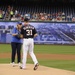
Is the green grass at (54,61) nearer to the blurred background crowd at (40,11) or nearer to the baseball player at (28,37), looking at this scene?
the baseball player at (28,37)

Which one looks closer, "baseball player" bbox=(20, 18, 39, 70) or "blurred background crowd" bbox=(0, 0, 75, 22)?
"baseball player" bbox=(20, 18, 39, 70)

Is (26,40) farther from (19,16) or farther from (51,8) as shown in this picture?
(51,8)

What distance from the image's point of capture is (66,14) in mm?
35906

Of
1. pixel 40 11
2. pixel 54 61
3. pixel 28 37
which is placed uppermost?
pixel 40 11

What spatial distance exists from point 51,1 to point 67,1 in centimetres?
209

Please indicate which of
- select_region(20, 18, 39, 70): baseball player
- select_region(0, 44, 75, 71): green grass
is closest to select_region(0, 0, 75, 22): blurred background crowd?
select_region(0, 44, 75, 71): green grass

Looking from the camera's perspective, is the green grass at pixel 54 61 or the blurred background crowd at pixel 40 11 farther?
the blurred background crowd at pixel 40 11

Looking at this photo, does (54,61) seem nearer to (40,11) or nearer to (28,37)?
(28,37)

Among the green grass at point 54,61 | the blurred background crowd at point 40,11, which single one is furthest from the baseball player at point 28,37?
the blurred background crowd at point 40,11

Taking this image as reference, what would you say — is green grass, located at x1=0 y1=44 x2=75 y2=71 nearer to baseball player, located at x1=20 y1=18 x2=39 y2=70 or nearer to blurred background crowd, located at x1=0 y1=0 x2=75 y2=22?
baseball player, located at x1=20 y1=18 x2=39 y2=70

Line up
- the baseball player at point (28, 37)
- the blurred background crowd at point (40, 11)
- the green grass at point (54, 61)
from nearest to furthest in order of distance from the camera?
1. the baseball player at point (28, 37)
2. the green grass at point (54, 61)
3. the blurred background crowd at point (40, 11)

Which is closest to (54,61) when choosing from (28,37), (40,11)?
(28,37)

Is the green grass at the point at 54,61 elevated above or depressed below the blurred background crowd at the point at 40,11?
below

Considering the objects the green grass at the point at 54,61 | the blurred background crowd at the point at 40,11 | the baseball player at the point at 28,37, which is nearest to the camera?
the baseball player at the point at 28,37
